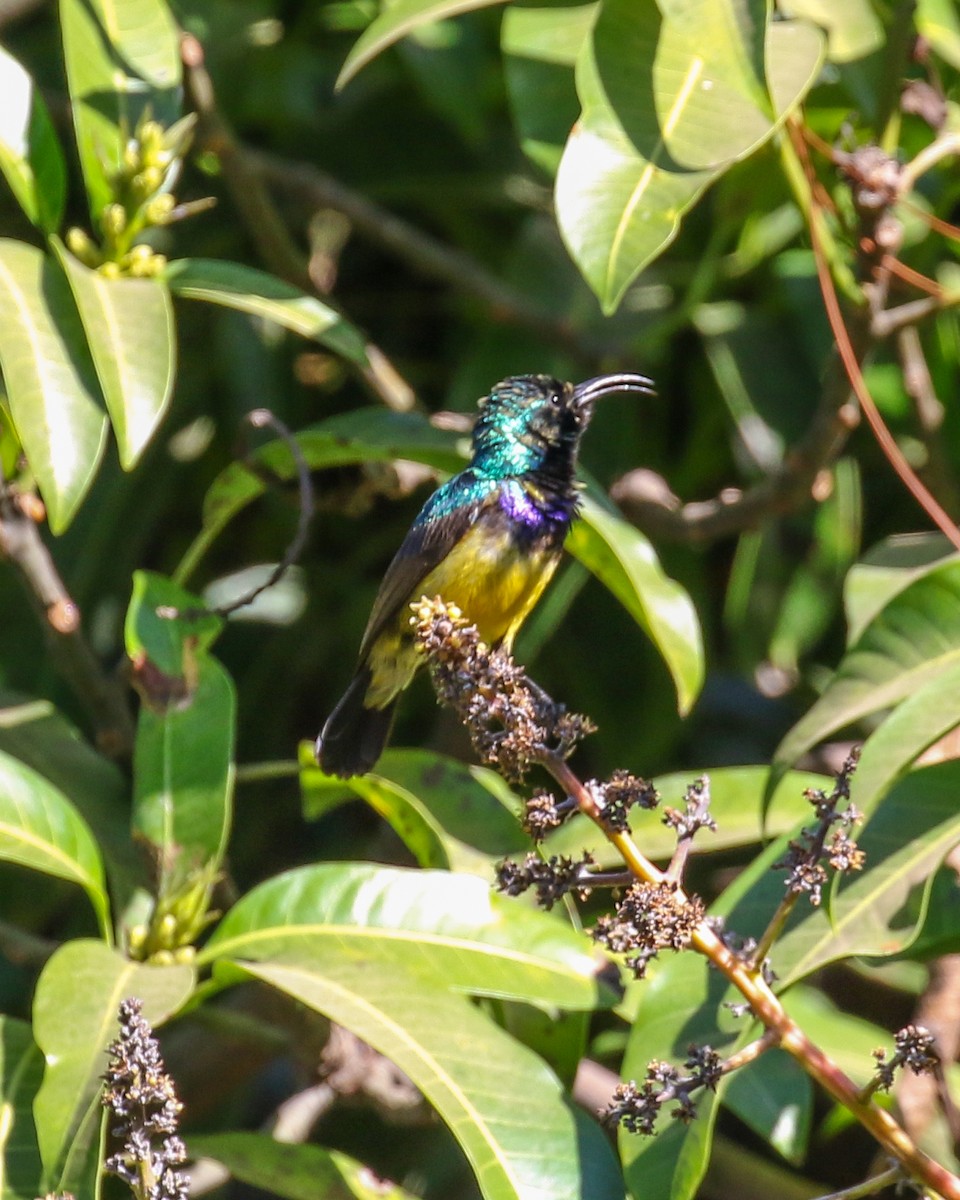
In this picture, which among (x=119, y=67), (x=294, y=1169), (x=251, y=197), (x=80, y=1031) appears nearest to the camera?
(x=80, y=1031)

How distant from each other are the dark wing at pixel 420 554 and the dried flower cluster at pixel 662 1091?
4.65 feet

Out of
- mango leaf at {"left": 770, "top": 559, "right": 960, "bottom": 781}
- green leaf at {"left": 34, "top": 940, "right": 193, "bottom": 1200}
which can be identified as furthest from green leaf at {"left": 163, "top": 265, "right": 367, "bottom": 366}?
green leaf at {"left": 34, "top": 940, "right": 193, "bottom": 1200}

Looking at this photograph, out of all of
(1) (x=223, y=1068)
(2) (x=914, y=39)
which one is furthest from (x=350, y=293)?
(1) (x=223, y=1068)

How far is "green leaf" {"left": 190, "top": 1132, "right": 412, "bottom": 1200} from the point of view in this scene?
9.40 feet

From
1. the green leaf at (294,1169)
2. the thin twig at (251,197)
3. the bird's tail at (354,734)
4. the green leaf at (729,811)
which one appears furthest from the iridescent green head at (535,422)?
the green leaf at (294,1169)

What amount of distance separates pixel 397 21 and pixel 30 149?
2.54ft

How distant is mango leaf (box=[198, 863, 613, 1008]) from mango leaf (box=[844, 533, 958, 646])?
0.78 metres

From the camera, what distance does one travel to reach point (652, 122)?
288cm

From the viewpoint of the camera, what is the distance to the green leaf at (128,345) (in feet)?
9.22

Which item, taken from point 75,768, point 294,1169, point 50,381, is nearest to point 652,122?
point 50,381

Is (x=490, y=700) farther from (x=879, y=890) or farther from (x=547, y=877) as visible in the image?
(x=879, y=890)

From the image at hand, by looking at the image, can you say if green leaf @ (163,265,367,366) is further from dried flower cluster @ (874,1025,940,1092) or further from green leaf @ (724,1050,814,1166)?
dried flower cluster @ (874,1025,940,1092)

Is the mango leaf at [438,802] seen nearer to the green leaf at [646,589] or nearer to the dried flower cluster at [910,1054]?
the green leaf at [646,589]

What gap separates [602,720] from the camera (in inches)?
174
